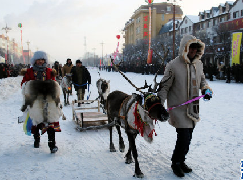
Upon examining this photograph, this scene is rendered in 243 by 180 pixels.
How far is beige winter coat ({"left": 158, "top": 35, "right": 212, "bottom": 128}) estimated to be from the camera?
369 centimetres

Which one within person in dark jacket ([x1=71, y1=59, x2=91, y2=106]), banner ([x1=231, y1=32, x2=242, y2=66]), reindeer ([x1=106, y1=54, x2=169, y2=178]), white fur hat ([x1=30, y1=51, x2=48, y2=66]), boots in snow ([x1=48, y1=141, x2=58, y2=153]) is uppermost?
banner ([x1=231, y1=32, x2=242, y2=66])

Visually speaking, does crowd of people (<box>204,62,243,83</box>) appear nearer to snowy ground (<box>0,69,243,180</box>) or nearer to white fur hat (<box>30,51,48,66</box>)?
snowy ground (<box>0,69,243,180</box>)

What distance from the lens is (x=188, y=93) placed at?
12.3 feet

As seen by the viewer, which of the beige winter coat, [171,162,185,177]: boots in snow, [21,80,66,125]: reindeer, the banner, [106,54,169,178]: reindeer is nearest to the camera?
[106,54,169,178]: reindeer

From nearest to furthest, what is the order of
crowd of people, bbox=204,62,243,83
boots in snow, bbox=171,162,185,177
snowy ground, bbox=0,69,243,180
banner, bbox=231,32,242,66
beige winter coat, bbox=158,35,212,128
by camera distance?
beige winter coat, bbox=158,35,212,128
boots in snow, bbox=171,162,185,177
snowy ground, bbox=0,69,243,180
crowd of people, bbox=204,62,243,83
banner, bbox=231,32,242,66

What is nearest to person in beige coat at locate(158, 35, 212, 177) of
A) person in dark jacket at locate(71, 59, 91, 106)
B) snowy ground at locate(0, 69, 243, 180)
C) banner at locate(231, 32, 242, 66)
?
snowy ground at locate(0, 69, 243, 180)

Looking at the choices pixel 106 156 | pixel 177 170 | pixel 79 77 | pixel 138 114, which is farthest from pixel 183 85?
pixel 79 77

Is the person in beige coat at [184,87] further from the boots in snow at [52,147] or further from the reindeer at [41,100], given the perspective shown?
the boots in snow at [52,147]

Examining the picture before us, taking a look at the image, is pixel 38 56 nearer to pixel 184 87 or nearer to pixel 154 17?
pixel 184 87

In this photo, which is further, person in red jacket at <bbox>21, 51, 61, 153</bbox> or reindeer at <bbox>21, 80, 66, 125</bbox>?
person in red jacket at <bbox>21, 51, 61, 153</bbox>

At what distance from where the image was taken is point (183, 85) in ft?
12.2

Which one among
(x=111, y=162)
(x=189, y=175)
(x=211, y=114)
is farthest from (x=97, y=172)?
(x=211, y=114)

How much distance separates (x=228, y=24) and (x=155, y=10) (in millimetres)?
47076

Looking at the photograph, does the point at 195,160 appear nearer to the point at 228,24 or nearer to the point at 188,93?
the point at 188,93
